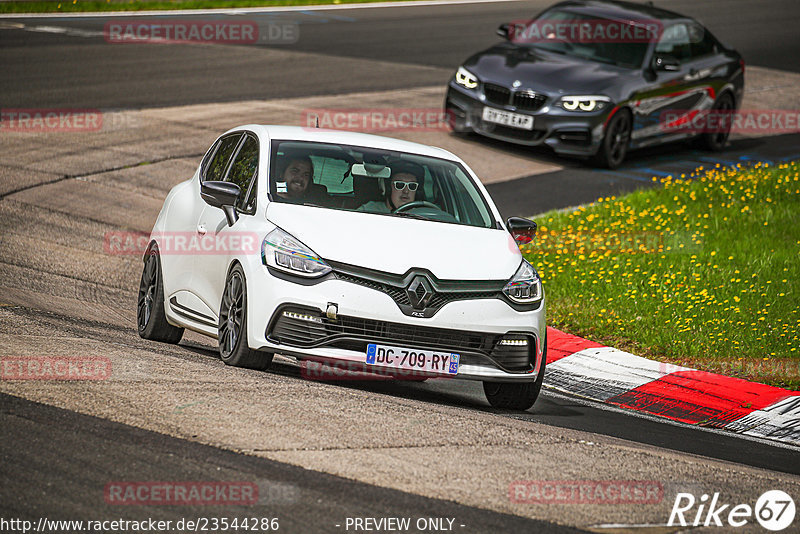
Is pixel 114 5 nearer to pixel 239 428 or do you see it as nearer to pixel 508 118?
pixel 508 118

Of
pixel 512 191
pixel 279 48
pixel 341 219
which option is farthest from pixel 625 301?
pixel 279 48

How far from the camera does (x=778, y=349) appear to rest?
9617mm

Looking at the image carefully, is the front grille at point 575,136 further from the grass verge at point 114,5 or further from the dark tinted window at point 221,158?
the grass verge at point 114,5

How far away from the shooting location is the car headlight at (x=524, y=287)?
7590 millimetres

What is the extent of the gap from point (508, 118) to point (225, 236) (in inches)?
383

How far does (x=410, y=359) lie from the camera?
723 centimetres

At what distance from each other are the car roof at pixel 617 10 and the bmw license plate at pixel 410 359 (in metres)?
12.3

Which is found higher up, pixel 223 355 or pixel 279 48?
pixel 223 355

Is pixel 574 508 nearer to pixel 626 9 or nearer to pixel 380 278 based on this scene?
pixel 380 278

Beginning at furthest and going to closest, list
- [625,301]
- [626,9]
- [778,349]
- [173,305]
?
[626,9] < [625,301] < [778,349] < [173,305]

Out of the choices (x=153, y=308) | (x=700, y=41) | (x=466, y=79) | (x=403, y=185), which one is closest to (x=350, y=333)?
(x=403, y=185)

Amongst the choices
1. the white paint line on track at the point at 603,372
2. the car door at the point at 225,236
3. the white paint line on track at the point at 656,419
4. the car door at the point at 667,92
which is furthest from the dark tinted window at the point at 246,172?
the car door at the point at 667,92

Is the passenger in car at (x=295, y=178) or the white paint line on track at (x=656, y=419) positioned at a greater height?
the passenger in car at (x=295, y=178)

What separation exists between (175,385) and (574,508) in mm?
2378
